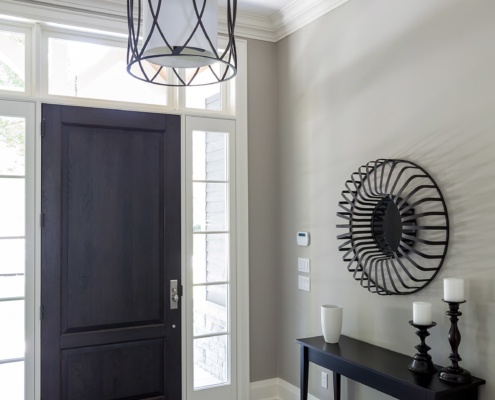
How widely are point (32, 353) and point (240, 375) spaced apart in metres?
1.45

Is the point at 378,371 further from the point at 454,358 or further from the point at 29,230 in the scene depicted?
the point at 29,230

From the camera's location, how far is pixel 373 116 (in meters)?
2.86

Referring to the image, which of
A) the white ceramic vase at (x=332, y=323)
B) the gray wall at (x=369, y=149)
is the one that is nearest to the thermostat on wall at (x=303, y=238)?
the gray wall at (x=369, y=149)

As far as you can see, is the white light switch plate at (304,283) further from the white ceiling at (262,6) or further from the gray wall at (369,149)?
the white ceiling at (262,6)

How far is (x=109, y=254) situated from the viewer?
10.5 ft

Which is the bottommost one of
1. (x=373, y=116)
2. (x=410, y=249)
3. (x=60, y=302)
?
(x=60, y=302)

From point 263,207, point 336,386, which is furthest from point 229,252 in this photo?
point 336,386

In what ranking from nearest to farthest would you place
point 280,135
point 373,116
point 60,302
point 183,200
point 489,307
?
point 489,307, point 373,116, point 60,302, point 183,200, point 280,135

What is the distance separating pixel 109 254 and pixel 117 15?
1.58 meters

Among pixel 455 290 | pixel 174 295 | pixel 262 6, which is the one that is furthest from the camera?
pixel 262 6

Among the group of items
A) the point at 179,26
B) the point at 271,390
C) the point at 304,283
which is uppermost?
the point at 179,26

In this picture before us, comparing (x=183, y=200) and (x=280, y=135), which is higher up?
(x=280, y=135)

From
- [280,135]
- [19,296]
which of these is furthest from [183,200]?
[19,296]

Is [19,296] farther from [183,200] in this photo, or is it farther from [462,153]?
[462,153]
